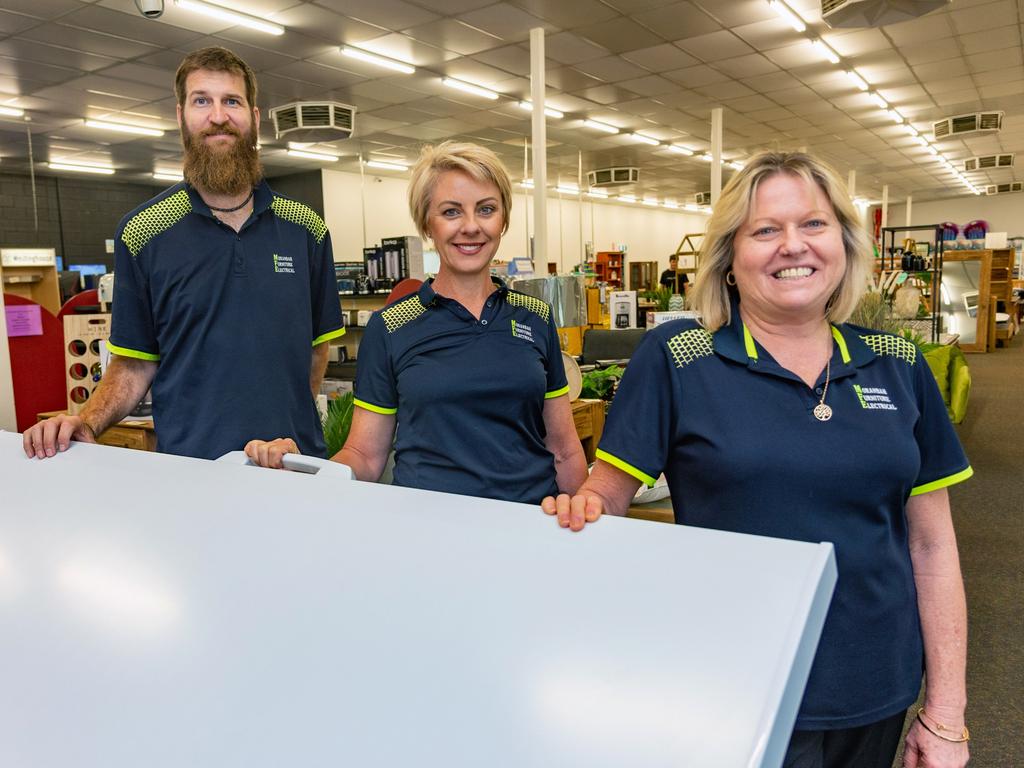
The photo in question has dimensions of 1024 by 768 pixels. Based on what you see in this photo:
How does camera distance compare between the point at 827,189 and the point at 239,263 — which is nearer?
the point at 827,189

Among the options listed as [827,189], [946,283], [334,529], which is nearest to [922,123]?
[946,283]

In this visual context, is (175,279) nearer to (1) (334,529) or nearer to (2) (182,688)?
(1) (334,529)

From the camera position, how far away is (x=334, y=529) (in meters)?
0.90

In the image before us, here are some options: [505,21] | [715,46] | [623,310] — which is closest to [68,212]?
[505,21]

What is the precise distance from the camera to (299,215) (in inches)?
75.3

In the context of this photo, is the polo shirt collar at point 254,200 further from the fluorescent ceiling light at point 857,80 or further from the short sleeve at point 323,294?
the fluorescent ceiling light at point 857,80

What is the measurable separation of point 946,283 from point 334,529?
1338 cm

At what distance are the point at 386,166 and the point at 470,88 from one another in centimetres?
542

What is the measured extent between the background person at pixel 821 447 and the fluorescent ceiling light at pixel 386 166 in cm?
1256

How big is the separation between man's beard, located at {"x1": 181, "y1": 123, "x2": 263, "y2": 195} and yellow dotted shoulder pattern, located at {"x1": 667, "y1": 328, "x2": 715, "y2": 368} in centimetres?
110

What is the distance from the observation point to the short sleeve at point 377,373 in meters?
1.58

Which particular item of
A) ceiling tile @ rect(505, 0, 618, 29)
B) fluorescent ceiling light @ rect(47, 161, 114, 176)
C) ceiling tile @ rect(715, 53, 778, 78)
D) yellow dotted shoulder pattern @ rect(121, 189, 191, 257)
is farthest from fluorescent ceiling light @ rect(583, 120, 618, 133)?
yellow dotted shoulder pattern @ rect(121, 189, 191, 257)

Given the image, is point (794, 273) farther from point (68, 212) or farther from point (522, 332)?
point (68, 212)

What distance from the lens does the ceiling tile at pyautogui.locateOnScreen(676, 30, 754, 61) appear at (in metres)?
6.99
